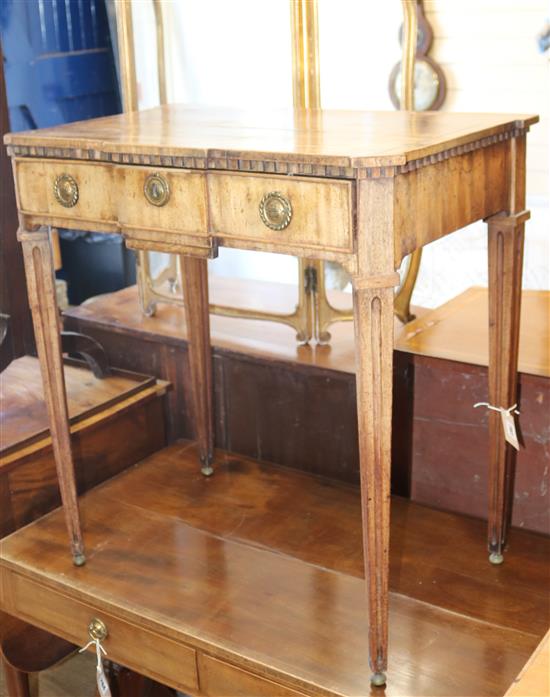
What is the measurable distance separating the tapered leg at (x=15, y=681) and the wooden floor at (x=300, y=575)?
0.25 meters

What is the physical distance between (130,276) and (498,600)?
1.91 m

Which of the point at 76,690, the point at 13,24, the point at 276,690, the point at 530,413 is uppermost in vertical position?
the point at 13,24

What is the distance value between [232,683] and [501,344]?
2.24 feet

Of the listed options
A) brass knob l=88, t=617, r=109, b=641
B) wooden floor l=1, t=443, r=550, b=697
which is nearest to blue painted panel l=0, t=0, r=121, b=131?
wooden floor l=1, t=443, r=550, b=697

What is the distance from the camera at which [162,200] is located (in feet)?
4.36

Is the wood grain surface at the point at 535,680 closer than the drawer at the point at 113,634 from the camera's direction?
Yes

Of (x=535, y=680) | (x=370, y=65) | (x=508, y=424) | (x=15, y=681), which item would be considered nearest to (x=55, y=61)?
(x=370, y=65)

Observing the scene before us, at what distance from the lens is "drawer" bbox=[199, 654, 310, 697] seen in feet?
4.60

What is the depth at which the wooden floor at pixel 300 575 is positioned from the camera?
1398mm

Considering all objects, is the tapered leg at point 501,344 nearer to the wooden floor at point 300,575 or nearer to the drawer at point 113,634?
the wooden floor at point 300,575

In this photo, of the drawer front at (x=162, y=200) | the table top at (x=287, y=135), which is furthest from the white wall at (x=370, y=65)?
the drawer front at (x=162, y=200)

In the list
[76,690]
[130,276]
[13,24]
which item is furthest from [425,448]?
[13,24]

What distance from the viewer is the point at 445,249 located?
108 inches

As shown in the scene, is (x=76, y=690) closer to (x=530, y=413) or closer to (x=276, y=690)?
(x=276, y=690)
